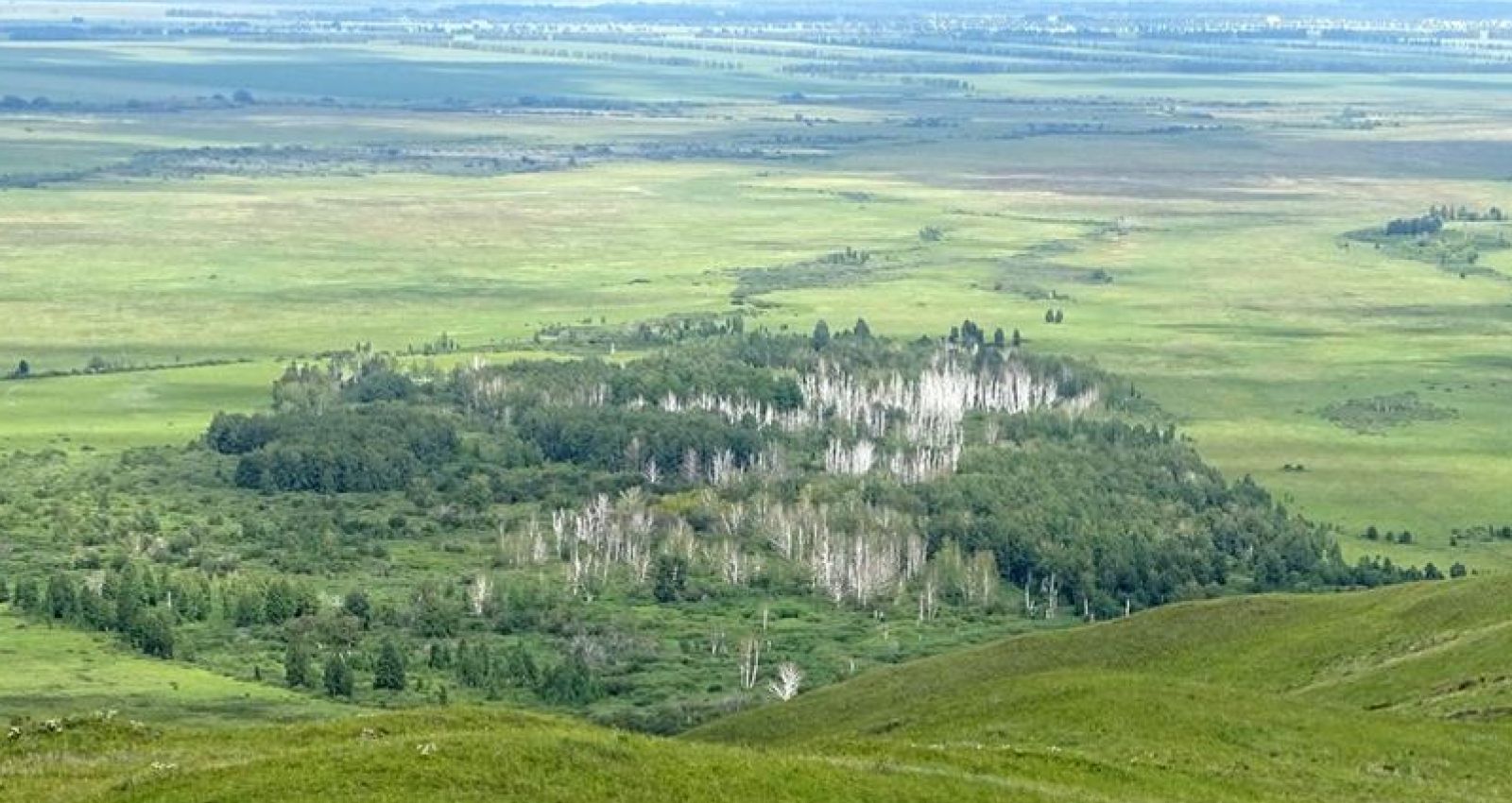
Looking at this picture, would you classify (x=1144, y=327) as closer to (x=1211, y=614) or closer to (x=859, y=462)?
(x=859, y=462)

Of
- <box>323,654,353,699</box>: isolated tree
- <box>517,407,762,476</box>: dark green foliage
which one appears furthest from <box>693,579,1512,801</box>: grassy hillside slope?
<box>517,407,762,476</box>: dark green foliage

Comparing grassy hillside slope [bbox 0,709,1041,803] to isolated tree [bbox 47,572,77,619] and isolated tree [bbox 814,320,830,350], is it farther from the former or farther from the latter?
isolated tree [bbox 814,320,830,350]

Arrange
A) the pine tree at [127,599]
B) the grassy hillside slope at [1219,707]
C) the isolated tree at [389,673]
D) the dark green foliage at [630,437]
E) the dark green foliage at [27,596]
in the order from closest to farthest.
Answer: the grassy hillside slope at [1219,707] < the isolated tree at [389,673] < the pine tree at [127,599] < the dark green foliage at [27,596] < the dark green foliage at [630,437]

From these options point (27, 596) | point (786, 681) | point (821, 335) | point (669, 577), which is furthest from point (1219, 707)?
point (821, 335)

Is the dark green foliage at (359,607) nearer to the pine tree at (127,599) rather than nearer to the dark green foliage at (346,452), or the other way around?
the pine tree at (127,599)

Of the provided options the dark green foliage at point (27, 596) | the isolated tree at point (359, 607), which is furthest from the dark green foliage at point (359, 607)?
the dark green foliage at point (27, 596)

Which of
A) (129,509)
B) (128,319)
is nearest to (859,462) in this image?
(129,509)

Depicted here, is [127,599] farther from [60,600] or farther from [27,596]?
[27,596]

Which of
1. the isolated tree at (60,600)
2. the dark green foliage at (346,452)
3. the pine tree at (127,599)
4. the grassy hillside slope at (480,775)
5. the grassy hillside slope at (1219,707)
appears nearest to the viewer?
the grassy hillside slope at (480,775)
